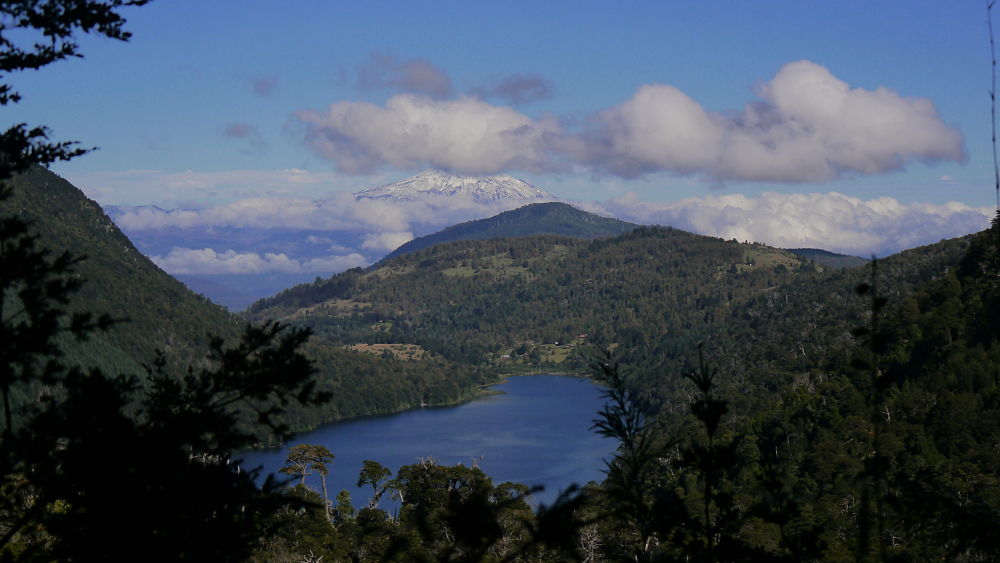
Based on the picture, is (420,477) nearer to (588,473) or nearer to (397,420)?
(588,473)

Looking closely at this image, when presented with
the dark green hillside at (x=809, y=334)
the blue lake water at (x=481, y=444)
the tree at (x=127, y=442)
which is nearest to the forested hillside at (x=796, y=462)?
the dark green hillside at (x=809, y=334)

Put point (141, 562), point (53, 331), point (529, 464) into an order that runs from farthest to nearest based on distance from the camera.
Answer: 1. point (529, 464)
2. point (53, 331)
3. point (141, 562)

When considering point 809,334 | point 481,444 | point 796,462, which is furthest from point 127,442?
point 809,334

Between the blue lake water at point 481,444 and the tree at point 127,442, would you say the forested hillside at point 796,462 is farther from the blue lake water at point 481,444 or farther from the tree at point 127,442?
the blue lake water at point 481,444

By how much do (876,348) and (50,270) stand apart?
900cm

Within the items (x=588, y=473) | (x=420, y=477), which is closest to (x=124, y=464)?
(x=420, y=477)

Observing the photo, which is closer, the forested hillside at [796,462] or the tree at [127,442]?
the forested hillside at [796,462]

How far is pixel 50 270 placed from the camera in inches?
413

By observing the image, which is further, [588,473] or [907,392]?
[588,473]

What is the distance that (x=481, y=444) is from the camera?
481ft

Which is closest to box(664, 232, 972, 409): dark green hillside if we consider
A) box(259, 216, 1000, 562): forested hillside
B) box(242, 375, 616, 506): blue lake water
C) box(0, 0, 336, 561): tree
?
box(259, 216, 1000, 562): forested hillside

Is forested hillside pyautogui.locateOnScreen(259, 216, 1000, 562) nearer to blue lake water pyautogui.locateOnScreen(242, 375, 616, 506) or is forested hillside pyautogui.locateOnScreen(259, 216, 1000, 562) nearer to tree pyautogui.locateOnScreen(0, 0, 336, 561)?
tree pyautogui.locateOnScreen(0, 0, 336, 561)

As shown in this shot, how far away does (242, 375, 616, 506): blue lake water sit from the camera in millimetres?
116000

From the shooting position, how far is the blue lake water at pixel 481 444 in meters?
116
